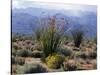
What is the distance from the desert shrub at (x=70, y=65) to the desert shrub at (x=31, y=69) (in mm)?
233

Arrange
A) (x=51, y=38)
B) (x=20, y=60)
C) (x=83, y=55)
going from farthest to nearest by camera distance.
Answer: (x=83, y=55)
(x=51, y=38)
(x=20, y=60)

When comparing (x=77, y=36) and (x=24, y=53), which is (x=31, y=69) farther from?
(x=77, y=36)

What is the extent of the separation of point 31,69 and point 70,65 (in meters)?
0.44

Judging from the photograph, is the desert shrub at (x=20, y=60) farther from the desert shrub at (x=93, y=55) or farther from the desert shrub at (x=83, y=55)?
the desert shrub at (x=93, y=55)

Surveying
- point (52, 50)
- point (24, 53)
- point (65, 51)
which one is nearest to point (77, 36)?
point (65, 51)

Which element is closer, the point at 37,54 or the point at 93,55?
the point at 37,54

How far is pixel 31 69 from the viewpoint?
2.19m

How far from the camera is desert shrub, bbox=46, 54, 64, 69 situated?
2248 mm

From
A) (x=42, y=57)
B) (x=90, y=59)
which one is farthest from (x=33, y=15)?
(x=90, y=59)

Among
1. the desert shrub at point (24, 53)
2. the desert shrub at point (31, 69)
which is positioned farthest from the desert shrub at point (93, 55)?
the desert shrub at point (24, 53)

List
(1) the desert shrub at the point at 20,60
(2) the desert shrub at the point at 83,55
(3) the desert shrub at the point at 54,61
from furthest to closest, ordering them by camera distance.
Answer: (2) the desert shrub at the point at 83,55 → (3) the desert shrub at the point at 54,61 → (1) the desert shrub at the point at 20,60

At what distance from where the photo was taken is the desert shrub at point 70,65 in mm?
2301

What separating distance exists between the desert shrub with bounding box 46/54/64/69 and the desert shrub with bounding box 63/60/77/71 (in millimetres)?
58

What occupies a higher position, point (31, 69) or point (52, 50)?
point (52, 50)
